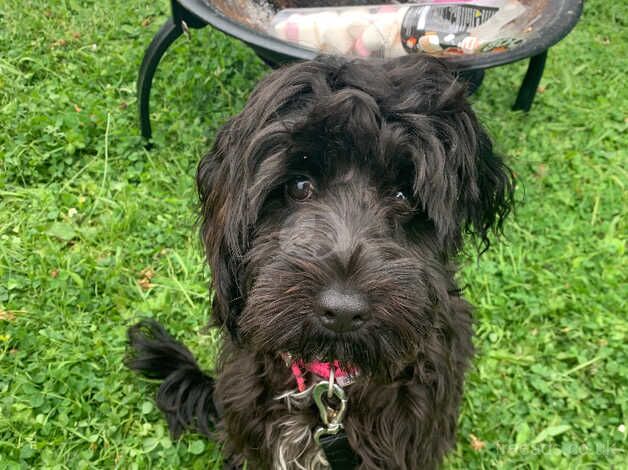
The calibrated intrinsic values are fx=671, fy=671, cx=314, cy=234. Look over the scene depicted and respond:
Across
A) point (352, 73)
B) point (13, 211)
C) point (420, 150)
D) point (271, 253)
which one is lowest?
point (13, 211)

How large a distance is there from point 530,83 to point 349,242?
2.95 metres

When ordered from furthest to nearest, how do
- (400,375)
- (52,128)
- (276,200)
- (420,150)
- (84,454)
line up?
(52,128), (84,454), (400,375), (276,200), (420,150)

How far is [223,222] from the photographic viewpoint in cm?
203

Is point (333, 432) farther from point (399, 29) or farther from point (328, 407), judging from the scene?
point (399, 29)

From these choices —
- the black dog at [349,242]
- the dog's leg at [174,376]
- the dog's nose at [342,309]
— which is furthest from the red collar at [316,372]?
the dog's leg at [174,376]

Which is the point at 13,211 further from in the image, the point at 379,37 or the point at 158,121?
the point at 379,37

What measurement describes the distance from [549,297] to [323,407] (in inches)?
68.1

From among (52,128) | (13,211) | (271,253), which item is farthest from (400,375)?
(52,128)

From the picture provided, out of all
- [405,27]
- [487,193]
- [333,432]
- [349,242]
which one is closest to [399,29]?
[405,27]

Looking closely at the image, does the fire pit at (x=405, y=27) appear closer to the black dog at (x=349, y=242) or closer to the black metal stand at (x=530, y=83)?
the black metal stand at (x=530, y=83)

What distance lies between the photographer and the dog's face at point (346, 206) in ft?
5.71

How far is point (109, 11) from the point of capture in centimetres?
486

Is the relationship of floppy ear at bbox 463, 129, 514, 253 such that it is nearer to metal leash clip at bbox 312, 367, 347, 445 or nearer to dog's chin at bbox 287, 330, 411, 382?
dog's chin at bbox 287, 330, 411, 382

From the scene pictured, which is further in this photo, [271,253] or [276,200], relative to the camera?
[276,200]
